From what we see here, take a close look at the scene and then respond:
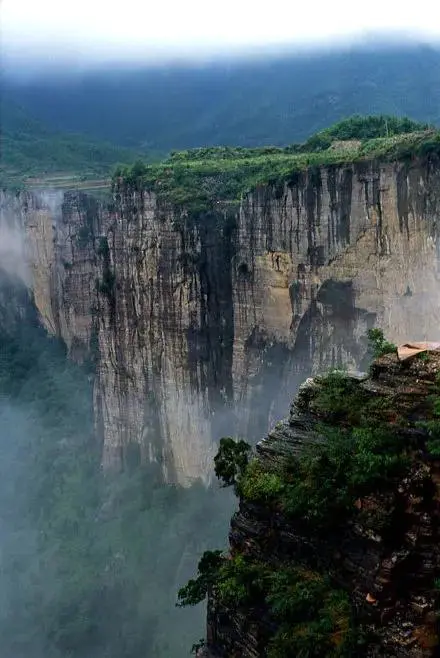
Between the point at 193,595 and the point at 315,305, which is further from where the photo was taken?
the point at 315,305

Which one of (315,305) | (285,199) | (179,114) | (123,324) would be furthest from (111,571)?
(179,114)

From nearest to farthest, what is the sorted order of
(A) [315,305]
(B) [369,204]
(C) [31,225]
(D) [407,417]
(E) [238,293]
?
(D) [407,417] → (B) [369,204] → (A) [315,305] → (E) [238,293] → (C) [31,225]

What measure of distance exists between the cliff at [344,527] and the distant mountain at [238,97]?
1160 inches

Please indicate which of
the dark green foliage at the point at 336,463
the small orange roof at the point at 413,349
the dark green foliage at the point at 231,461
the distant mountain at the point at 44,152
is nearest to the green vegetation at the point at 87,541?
the dark green foliage at the point at 231,461

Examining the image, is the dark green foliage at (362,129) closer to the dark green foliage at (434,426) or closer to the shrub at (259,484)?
the shrub at (259,484)

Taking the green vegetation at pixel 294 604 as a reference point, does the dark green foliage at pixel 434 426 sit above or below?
above

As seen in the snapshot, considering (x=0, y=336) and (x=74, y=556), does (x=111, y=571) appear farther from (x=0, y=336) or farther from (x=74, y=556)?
(x=0, y=336)

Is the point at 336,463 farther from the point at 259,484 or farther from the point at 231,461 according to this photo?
the point at 231,461

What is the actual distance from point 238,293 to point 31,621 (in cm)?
954

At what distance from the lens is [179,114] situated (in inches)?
2164

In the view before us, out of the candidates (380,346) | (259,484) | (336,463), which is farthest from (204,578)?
(380,346)

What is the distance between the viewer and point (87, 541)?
27156mm

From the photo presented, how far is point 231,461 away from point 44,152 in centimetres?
3912

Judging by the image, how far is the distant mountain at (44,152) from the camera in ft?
152
